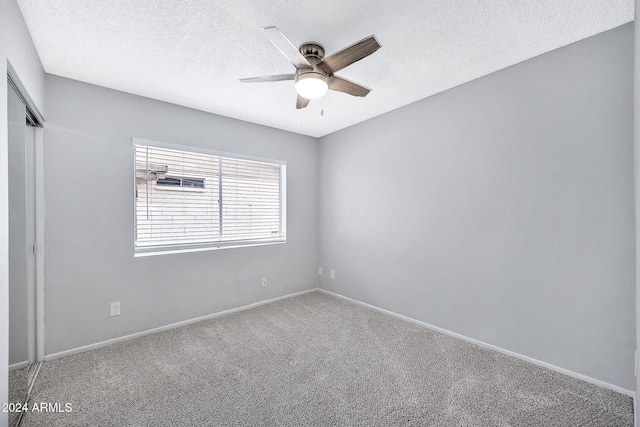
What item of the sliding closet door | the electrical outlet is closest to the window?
the electrical outlet

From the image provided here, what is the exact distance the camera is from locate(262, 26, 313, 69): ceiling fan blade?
1433 millimetres

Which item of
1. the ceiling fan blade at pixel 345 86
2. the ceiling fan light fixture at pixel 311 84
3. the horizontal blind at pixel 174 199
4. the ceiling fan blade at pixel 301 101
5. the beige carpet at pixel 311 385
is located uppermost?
the ceiling fan blade at pixel 345 86

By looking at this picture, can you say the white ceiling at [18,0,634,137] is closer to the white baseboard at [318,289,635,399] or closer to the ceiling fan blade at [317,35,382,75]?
the ceiling fan blade at [317,35,382,75]

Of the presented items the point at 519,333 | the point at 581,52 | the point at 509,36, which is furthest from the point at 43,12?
the point at 519,333

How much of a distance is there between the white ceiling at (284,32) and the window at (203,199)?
30.0 inches

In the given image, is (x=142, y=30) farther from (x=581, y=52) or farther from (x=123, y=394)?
(x=581, y=52)

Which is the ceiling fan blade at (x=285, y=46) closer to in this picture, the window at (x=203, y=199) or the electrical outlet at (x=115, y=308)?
the window at (x=203, y=199)

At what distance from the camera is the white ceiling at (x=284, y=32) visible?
1.63 m

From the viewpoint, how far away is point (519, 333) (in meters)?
2.28

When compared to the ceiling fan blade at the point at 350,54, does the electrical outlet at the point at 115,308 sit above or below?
below

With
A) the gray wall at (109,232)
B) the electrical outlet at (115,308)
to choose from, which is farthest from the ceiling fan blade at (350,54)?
the electrical outlet at (115,308)

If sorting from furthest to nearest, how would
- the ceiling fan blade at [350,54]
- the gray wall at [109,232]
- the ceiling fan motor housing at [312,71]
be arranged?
1. the gray wall at [109,232]
2. the ceiling fan motor housing at [312,71]
3. the ceiling fan blade at [350,54]

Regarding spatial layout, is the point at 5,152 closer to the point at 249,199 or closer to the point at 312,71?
the point at 312,71

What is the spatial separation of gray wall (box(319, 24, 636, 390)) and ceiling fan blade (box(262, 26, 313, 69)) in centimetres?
169
